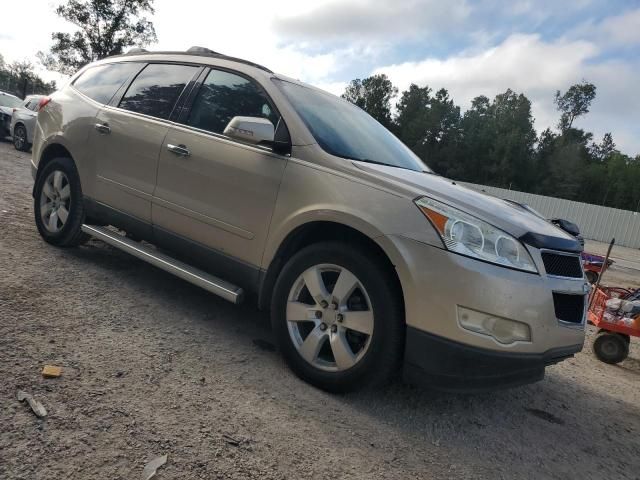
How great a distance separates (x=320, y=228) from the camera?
2.98m

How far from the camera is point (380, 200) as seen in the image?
272cm

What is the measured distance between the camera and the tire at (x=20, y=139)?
14.2 meters

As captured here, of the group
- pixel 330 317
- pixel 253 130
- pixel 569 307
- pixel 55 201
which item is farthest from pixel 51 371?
pixel 569 307

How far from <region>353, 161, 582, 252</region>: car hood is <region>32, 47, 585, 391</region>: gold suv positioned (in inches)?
0.5

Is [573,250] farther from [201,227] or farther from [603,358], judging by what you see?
[603,358]

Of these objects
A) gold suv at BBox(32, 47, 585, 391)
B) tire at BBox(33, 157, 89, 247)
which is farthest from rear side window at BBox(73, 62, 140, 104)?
tire at BBox(33, 157, 89, 247)

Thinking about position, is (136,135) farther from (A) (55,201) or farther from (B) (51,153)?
(B) (51,153)

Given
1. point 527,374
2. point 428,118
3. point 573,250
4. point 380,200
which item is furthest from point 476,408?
point 428,118

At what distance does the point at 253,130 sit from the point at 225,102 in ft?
2.30

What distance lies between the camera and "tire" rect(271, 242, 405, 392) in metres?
2.61

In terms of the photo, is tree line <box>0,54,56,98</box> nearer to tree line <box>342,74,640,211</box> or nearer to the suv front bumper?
tree line <box>342,74,640,211</box>

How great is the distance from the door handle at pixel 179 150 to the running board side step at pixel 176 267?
2.47 ft

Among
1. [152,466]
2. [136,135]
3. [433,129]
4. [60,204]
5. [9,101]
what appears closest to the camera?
[152,466]

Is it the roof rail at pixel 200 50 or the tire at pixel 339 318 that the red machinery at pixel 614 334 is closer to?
the tire at pixel 339 318
